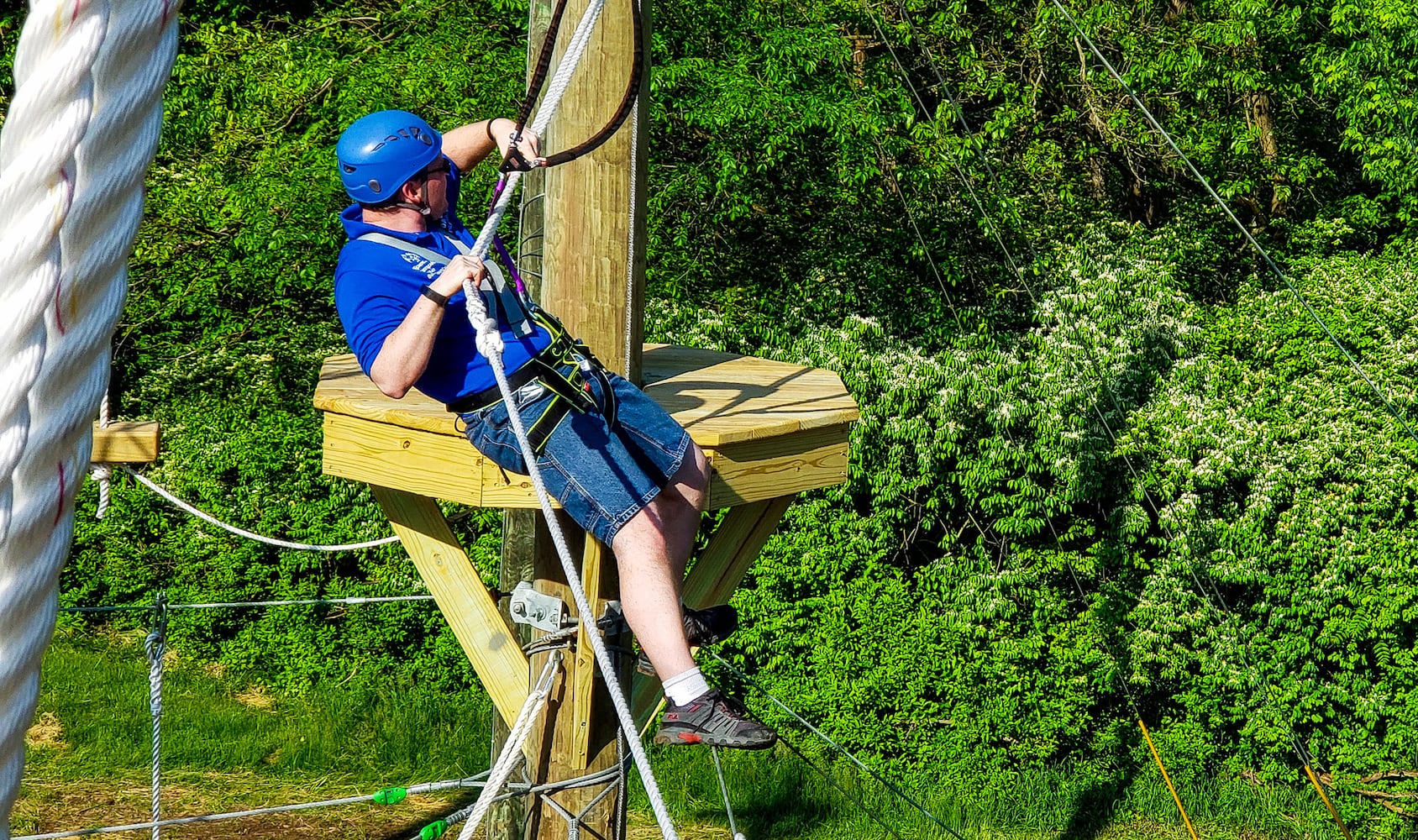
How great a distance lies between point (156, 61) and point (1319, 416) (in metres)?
7.71

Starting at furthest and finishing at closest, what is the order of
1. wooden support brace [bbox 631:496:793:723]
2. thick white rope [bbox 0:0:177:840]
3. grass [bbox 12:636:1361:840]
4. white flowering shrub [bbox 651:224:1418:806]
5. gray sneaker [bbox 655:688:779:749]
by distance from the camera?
1. white flowering shrub [bbox 651:224:1418:806]
2. grass [bbox 12:636:1361:840]
3. wooden support brace [bbox 631:496:793:723]
4. gray sneaker [bbox 655:688:779:749]
5. thick white rope [bbox 0:0:177:840]

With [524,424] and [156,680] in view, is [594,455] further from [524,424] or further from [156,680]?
[156,680]

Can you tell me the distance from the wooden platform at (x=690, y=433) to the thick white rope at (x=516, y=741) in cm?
54

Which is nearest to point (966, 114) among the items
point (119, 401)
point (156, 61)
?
point (119, 401)

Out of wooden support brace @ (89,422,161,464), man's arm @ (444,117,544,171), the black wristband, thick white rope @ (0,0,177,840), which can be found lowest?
thick white rope @ (0,0,177,840)

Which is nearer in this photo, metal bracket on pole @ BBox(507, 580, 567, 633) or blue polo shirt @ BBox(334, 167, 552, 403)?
blue polo shirt @ BBox(334, 167, 552, 403)

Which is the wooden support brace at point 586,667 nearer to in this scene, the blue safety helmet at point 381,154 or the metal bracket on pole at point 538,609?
the metal bracket on pole at point 538,609

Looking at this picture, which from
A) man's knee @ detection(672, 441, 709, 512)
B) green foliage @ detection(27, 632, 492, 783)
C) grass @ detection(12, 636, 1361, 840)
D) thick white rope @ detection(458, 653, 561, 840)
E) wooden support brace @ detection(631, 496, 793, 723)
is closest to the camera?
man's knee @ detection(672, 441, 709, 512)

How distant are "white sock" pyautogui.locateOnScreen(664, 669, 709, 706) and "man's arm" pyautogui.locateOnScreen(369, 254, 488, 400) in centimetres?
82

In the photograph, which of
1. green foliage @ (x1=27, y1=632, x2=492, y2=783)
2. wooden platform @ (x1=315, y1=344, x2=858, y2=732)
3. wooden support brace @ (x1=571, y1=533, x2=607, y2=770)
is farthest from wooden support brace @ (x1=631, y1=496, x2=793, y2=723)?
green foliage @ (x1=27, y1=632, x2=492, y2=783)

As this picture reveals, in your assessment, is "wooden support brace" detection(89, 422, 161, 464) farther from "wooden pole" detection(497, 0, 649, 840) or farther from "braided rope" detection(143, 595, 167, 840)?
"braided rope" detection(143, 595, 167, 840)

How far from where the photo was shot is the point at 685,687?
2809mm

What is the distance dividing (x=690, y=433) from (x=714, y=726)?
691 millimetres

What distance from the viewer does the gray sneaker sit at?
271cm
